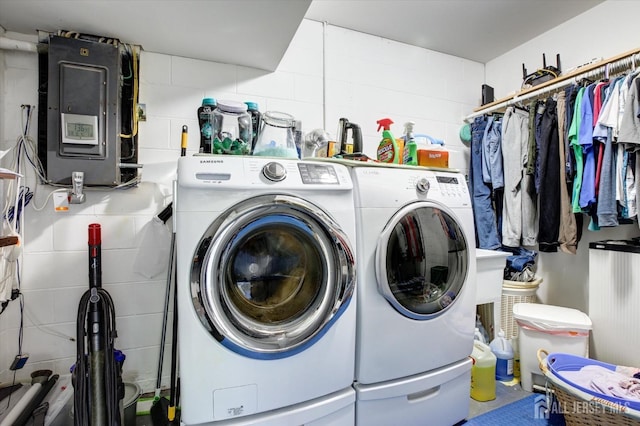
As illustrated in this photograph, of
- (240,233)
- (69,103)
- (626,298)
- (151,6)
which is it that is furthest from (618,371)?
(69,103)

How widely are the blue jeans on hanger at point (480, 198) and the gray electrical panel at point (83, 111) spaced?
2.48 metres

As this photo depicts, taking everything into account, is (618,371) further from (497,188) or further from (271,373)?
(271,373)

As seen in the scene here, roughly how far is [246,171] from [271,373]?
711mm

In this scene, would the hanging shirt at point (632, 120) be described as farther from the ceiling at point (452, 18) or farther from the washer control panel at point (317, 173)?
the washer control panel at point (317, 173)

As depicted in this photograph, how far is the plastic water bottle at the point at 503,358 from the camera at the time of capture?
1922 millimetres

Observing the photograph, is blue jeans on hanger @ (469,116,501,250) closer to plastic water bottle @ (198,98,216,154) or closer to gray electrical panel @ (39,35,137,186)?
plastic water bottle @ (198,98,216,154)

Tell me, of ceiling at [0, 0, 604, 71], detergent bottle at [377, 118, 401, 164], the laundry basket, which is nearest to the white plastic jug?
the laundry basket

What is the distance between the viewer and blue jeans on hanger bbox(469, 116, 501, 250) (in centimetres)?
247

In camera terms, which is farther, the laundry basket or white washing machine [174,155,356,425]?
the laundry basket

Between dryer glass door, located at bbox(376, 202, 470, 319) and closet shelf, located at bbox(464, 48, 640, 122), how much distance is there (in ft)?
4.66

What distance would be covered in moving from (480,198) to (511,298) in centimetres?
78

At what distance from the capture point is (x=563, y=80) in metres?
2.05

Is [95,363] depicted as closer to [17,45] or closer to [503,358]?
[17,45]

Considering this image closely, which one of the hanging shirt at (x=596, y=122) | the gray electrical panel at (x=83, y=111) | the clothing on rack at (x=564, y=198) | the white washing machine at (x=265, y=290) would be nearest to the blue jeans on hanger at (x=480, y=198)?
the clothing on rack at (x=564, y=198)
